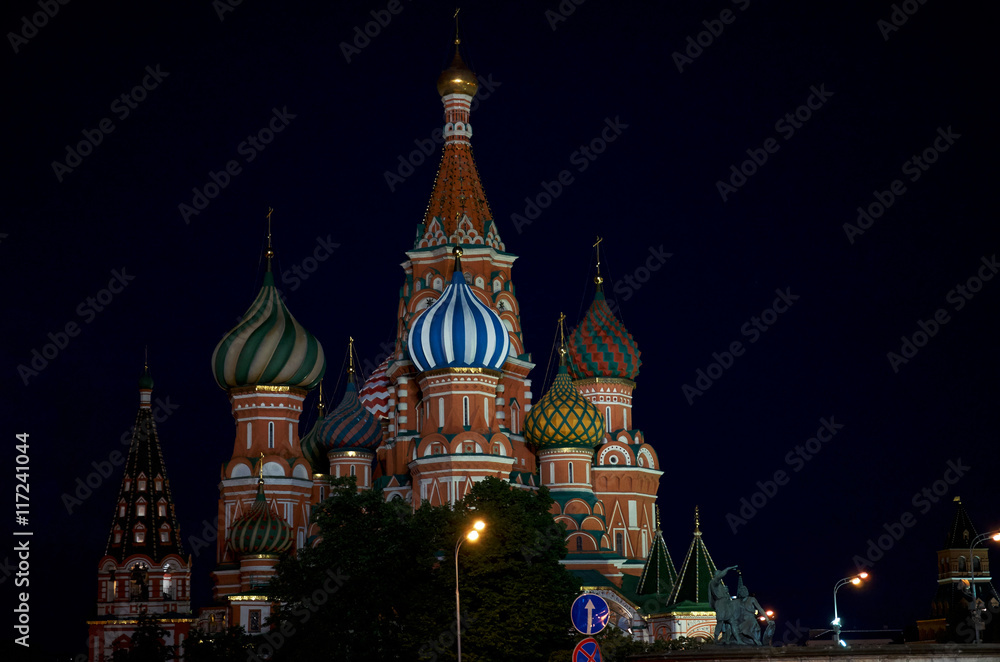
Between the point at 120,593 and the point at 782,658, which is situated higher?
the point at 120,593

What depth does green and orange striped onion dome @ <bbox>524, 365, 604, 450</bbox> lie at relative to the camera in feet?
186

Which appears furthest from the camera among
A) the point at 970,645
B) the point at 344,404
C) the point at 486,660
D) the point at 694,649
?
the point at 344,404

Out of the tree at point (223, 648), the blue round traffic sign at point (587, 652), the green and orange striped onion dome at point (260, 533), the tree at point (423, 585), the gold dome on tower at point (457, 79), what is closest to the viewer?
the blue round traffic sign at point (587, 652)

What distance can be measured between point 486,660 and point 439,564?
3554 millimetres

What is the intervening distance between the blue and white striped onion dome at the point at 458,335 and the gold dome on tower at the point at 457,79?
10.0 meters

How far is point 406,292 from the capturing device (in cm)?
5894

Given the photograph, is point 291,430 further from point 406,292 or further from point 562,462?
point 562,462

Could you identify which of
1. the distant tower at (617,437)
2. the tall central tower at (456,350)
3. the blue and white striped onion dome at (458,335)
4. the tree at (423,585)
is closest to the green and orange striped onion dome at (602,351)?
the distant tower at (617,437)

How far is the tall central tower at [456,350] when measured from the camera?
51.5 metres

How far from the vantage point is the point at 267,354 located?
5875 cm

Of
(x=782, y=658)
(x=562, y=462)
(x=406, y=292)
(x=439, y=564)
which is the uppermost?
(x=406, y=292)

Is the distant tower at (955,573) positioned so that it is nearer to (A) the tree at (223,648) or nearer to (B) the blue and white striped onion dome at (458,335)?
(B) the blue and white striped onion dome at (458,335)

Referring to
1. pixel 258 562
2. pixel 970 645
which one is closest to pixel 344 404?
pixel 258 562

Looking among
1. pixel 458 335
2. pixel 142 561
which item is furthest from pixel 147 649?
pixel 142 561
